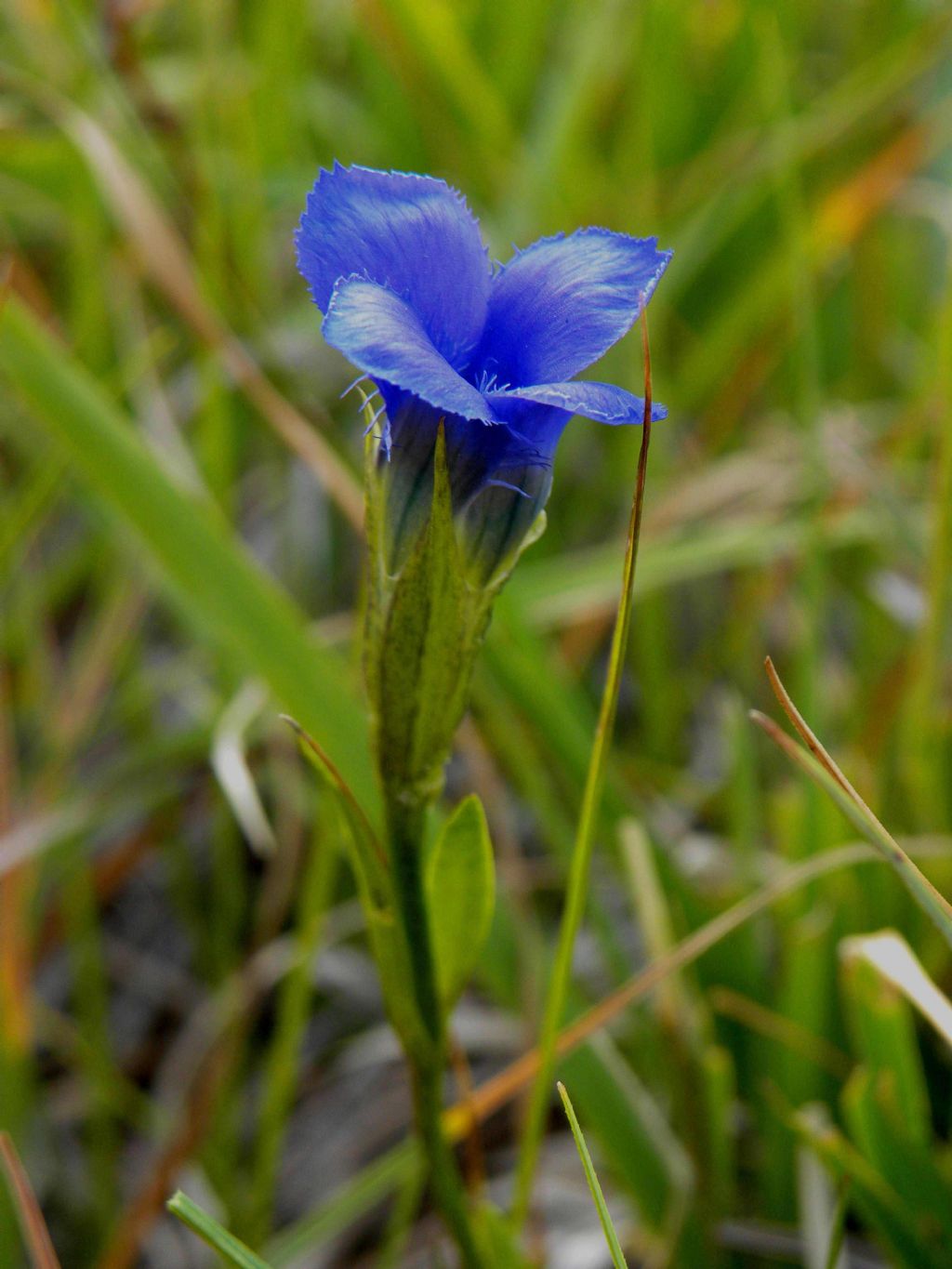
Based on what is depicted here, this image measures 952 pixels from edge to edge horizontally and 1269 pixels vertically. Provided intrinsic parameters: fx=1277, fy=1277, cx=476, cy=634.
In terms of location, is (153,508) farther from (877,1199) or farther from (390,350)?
(877,1199)

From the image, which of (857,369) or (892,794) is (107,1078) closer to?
(892,794)

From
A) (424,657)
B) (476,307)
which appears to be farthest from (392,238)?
(424,657)

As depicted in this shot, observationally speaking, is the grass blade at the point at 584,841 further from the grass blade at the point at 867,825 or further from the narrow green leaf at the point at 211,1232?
the narrow green leaf at the point at 211,1232

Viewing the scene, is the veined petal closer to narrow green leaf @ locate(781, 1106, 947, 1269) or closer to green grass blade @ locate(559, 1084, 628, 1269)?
green grass blade @ locate(559, 1084, 628, 1269)

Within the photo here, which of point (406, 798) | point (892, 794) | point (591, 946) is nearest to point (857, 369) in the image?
point (892, 794)

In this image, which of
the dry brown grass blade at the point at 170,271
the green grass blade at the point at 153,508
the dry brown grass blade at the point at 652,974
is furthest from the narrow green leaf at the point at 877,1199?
the dry brown grass blade at the point at 170,271

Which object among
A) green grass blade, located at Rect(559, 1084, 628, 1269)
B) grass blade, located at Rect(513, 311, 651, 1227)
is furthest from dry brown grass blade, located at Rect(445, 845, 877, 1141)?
green grass blade, located at Rect(559, 1084, 628, 1269)
